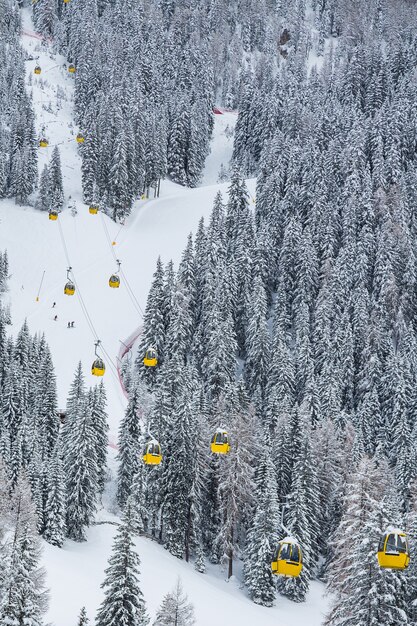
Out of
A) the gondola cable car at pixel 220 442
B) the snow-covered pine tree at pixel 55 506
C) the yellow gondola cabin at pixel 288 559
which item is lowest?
the snow-covered pine tree at pixel 55 506

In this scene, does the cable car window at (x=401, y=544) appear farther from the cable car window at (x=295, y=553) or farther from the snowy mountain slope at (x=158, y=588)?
the snowy mountain slope at (x=158, y=588)

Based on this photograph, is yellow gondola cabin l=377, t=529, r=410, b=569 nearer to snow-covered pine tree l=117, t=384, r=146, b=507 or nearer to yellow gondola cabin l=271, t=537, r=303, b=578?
yellow gondola cabin l=271, t=537, r=303, b=578

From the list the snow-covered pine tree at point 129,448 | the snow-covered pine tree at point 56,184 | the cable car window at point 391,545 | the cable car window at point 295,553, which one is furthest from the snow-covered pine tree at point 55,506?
the snow-covered pine tree at point 56,184

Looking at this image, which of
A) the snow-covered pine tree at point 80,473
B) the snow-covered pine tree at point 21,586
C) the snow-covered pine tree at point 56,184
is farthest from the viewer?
the snow-covered pine tree at point 56,184

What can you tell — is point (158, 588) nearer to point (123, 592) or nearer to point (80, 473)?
point (80, 473)

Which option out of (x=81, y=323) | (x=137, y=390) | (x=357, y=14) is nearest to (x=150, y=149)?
(x=81, y=323)

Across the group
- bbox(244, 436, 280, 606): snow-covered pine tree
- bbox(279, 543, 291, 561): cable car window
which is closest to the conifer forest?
bbox(279, 543, 291, 561): cable car window
